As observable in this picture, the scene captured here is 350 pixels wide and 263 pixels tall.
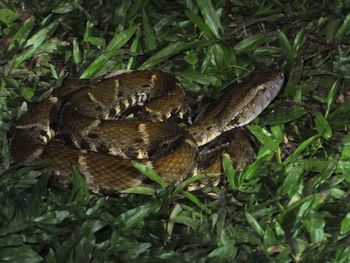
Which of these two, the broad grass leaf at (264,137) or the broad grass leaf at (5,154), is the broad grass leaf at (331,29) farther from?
the broad grass leaf at (5,154)

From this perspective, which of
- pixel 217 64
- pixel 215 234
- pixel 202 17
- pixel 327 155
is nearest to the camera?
pixel 215 234

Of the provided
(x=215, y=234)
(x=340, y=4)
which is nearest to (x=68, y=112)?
(x=215, y=234)

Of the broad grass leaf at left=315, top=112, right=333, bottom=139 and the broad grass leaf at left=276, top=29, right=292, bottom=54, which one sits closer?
the broad grass leaf at left=315, top=112, right=333, bottom=139

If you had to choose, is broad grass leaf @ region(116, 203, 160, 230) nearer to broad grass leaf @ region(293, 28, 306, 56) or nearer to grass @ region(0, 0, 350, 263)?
grass @ region(0, 0, 350, 263)

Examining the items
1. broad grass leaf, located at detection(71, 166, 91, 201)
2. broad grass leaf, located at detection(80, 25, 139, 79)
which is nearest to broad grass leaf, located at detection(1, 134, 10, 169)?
broad grass leaf, located at detection(71, 166, 91, 201)

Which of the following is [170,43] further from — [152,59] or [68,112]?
[68,112]
